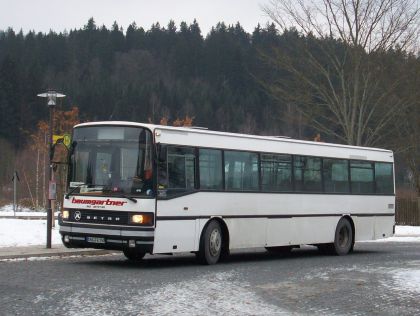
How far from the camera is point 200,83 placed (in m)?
144

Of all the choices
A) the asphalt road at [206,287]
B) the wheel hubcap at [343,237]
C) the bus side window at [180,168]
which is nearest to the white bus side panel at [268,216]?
the bus side window at [180,168]

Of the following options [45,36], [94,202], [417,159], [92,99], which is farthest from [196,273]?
[45,36]

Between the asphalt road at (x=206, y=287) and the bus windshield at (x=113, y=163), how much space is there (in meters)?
1.63

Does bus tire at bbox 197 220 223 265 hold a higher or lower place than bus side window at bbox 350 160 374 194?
lower

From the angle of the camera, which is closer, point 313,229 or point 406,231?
point 313,229

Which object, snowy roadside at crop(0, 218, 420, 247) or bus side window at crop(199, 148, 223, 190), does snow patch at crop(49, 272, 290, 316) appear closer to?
bus side window at crop(199, 148, 223, 190)

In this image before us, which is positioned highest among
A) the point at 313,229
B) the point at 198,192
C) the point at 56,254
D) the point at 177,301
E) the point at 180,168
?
the point at 180,168

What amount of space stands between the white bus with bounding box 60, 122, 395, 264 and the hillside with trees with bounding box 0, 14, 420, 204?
19853 millimetres

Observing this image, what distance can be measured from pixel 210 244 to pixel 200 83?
127 meters

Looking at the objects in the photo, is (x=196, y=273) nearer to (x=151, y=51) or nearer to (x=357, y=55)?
(x=357, y=55)

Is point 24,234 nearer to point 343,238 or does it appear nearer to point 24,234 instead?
point 24,234

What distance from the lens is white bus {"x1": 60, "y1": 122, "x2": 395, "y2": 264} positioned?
16.5m

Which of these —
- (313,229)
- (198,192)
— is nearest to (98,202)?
(198,192)

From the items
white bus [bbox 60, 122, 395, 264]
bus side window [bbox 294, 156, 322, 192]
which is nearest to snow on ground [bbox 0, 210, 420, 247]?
white bus [bbox 60, 122, 395, 264]
